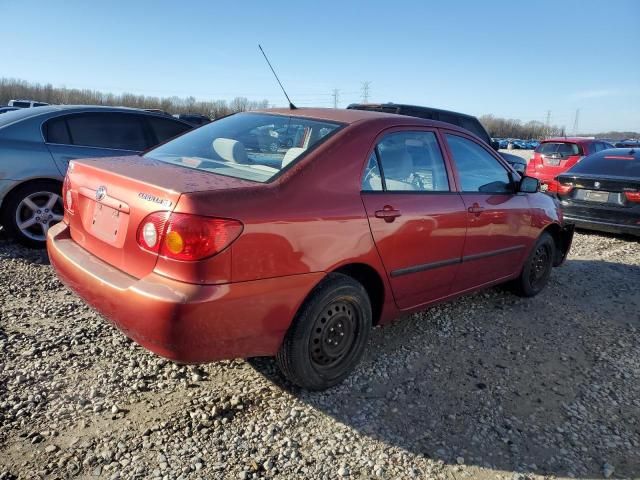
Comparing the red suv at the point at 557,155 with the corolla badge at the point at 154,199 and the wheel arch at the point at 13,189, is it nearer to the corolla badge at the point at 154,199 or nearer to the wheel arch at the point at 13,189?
the wheel arch at the point at 13,189

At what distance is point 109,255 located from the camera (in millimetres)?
2586

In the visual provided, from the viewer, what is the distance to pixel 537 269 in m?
4.86

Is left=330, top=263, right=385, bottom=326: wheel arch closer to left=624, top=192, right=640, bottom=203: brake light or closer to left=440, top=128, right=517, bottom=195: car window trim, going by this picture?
left=440, top=128, right=517, bottom=195: car window trim

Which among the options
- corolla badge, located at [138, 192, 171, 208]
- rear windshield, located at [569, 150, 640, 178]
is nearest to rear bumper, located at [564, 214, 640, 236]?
rear windshield, located at [569, 150, 640, 178]

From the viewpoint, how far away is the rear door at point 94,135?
5156 millimetres

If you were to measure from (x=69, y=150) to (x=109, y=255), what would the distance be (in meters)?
3.23

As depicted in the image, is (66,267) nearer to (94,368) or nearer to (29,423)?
(94,368)

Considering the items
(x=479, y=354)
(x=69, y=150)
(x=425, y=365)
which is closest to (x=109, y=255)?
(x=425, y=365)

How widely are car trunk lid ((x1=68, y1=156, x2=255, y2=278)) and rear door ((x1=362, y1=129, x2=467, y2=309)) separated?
91 cm

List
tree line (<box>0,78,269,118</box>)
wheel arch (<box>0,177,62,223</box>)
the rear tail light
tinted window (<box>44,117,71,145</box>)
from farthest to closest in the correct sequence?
tree line (<box>0,78,269,118</box>), tinted window (<box>44,117,71,145</box>), wheel arch (<box>0,177,62,223</box>), the rear tail light

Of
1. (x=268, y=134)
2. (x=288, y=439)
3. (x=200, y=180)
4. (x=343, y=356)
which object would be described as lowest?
(x=288, y=439)

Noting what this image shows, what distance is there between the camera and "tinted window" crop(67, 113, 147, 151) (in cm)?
538

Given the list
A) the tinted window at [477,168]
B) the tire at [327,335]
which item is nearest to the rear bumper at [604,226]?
the tinted window at [477,168]

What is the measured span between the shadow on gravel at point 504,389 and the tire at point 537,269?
8.3 inches
